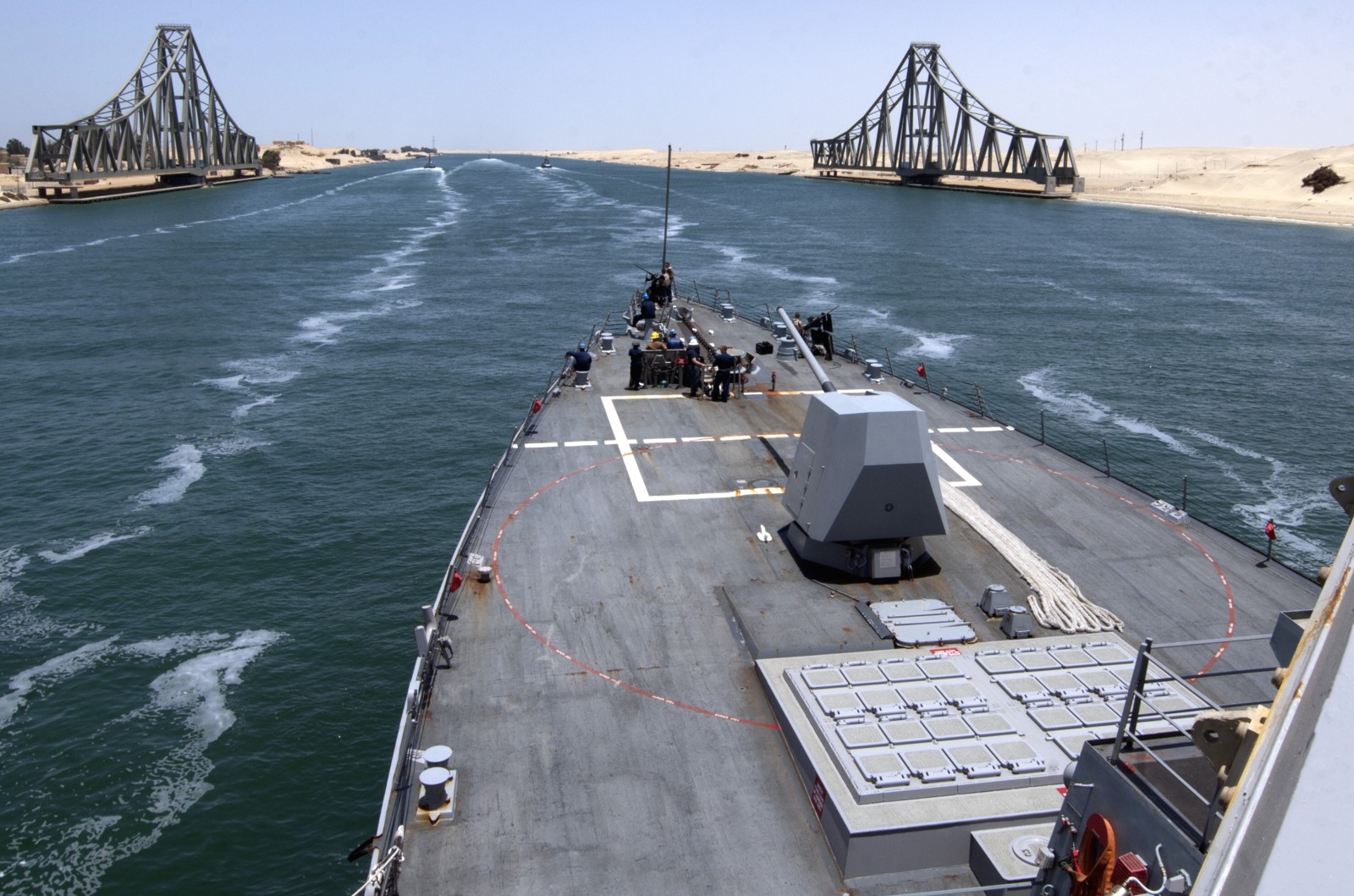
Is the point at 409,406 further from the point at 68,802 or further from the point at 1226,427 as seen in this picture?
the point at 1226,427

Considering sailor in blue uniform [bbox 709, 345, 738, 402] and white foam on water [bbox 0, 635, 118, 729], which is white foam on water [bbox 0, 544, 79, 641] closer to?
white foam on water [bbox 0, 635, 118, 729]

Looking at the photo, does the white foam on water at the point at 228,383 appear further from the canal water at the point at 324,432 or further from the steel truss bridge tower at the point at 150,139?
the steel truss bridge tower at the point at 150,139

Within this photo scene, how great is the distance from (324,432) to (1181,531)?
30.2m

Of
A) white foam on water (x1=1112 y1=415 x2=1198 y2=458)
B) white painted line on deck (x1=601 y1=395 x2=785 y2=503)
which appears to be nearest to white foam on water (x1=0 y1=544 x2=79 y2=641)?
white painted line on deck (x1=601 y1=395 x2=785 y2=503)

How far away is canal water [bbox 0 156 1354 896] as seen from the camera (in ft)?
57.8

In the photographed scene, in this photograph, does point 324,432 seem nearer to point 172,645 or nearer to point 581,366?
point 581,366

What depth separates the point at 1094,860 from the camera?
685 centimetres

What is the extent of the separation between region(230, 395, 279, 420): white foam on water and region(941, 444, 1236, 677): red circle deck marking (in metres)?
29.1

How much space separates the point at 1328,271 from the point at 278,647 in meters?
97.4

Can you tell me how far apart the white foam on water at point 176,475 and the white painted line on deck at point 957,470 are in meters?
23.4

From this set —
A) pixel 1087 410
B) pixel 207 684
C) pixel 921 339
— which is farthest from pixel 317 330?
pixel 1087 410

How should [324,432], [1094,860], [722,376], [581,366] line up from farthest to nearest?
[324,432], [581,366], [722,376], [1094,860]

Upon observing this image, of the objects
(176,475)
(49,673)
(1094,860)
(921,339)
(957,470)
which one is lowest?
(49,673)

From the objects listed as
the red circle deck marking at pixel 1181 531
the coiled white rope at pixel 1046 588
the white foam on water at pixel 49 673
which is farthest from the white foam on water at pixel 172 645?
the red circle deck marking at pixel 1181 531
